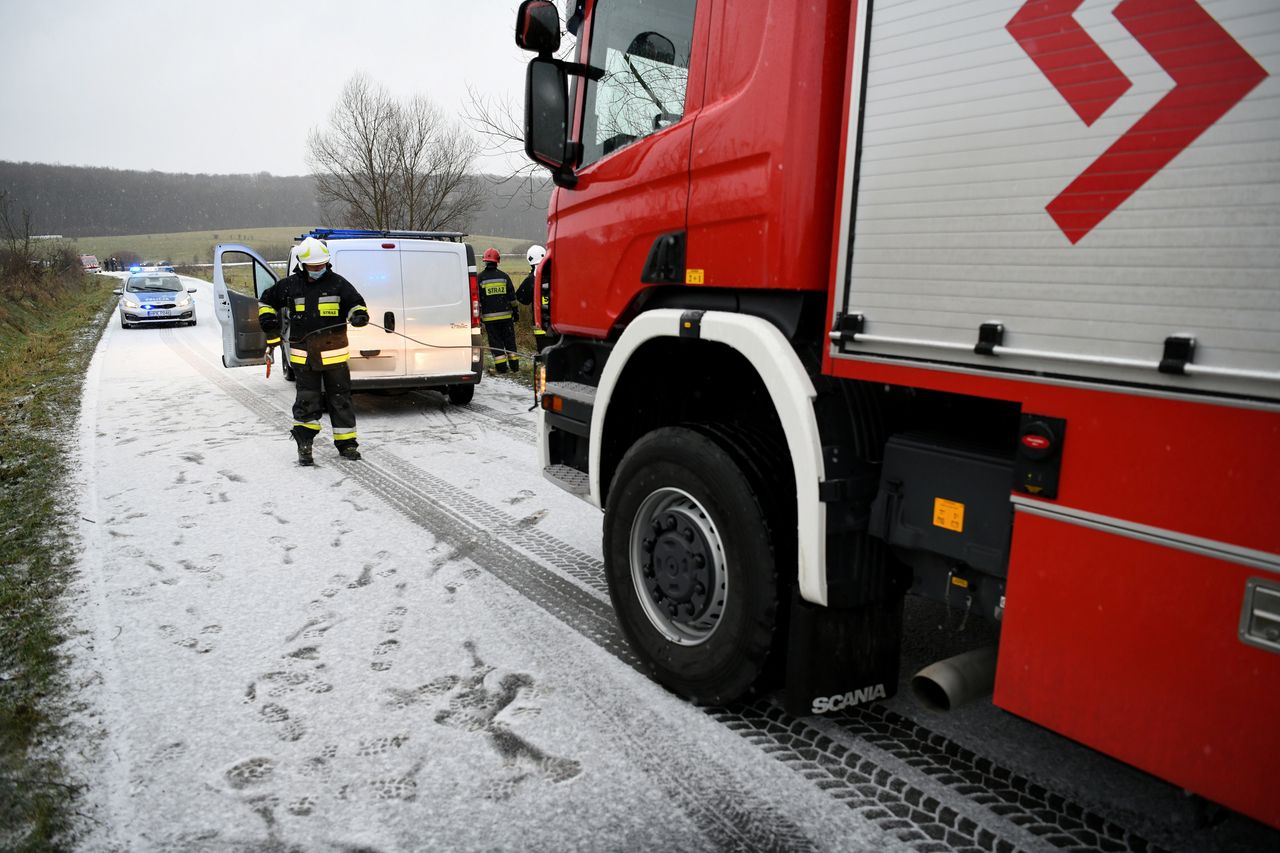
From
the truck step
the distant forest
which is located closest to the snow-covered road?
the truck step

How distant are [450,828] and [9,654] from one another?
7.92 ft

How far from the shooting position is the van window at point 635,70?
10.0 ft

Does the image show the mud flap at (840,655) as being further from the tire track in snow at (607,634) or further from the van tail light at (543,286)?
the van tail light at (543,286)

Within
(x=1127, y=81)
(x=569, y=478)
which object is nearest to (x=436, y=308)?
(x=569, y=478)

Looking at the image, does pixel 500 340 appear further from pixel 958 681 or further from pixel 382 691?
pixel 958 681

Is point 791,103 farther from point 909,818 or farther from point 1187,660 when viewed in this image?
point 909,818

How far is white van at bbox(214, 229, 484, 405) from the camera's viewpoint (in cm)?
865

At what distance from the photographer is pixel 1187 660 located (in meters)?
1.61

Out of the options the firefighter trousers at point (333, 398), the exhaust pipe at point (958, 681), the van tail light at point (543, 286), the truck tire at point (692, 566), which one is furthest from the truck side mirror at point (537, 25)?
the firefighter trousers at point (333, 398)

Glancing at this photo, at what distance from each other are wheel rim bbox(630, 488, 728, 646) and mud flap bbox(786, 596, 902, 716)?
0.31 m

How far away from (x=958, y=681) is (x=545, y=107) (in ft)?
8.74

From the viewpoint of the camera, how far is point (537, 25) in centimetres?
316

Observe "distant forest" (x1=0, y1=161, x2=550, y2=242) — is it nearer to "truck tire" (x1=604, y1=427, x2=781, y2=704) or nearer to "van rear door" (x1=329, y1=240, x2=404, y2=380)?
"van rear door" (x1=329, y1=240, x2=404, y2=380)

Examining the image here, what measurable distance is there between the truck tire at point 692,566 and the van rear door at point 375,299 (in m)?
6.08
